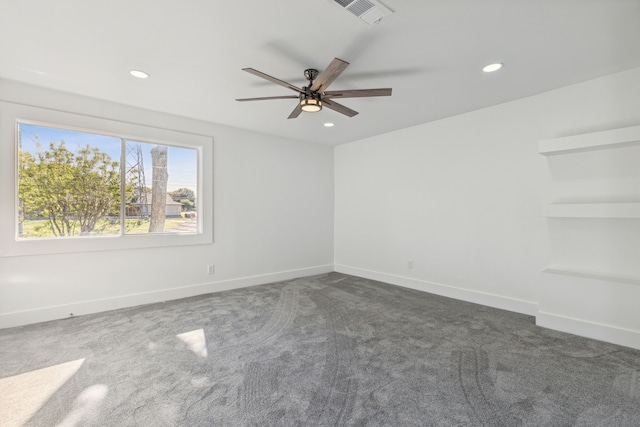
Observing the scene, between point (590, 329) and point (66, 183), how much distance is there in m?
5.79

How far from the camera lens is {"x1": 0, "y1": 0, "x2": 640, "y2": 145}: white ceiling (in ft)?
6.54

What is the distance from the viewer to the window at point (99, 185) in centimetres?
325

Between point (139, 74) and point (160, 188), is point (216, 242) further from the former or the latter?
point (139, 74)

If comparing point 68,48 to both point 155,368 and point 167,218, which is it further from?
point 155,368

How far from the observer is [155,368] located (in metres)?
2.26

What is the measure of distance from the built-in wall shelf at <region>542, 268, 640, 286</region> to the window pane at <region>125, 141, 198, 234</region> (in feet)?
15.0

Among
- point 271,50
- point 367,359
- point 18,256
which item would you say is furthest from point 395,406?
point 18,256

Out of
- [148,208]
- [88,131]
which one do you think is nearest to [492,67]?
[148,208]

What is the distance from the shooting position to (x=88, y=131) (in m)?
3.49

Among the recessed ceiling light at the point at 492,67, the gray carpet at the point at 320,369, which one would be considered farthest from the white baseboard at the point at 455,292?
the recessed ceiling light at the point at 492,67

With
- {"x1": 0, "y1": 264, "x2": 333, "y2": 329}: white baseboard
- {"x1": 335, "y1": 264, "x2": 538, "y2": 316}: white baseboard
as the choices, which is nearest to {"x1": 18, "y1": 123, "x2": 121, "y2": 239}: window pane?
{"x1": 0, "y1": 264, "x2": 333, "y2": 329}: white baseboard

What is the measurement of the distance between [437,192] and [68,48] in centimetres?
442

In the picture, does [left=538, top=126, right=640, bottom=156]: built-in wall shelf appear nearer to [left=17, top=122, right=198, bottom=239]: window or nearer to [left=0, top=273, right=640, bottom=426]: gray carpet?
[left=0, top=273, right=640, bottom=426]: gray carpet

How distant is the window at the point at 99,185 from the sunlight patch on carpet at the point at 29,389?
5.73 feet
